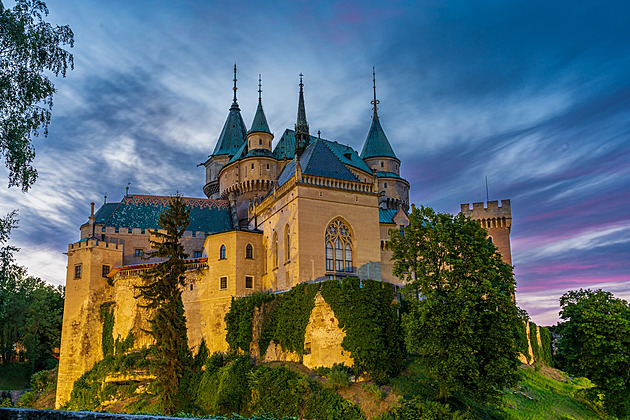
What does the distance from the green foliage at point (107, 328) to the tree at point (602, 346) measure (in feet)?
117

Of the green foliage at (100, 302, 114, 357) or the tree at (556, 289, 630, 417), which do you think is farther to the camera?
the green foliage at (100, 302, 114, 357)

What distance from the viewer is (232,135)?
7281 cm

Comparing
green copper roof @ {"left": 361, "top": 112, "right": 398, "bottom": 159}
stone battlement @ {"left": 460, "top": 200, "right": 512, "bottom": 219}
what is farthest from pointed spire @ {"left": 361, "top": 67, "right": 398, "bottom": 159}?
stone battlement @ {"left": 460, "top": 200, "right": 512, "bottom": 219}

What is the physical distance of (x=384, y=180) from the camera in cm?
6819

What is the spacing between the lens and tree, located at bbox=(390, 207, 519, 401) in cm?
2988

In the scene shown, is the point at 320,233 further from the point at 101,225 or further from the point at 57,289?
the point at 57,289

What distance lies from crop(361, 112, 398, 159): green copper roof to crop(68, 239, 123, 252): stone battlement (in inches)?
1257

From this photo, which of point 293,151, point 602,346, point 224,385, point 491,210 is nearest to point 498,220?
point 491,210

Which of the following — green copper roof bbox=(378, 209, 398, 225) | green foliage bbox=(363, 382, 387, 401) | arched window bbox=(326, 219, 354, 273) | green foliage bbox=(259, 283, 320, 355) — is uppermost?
green copper roof bbox=(378, 209, 398, 225)

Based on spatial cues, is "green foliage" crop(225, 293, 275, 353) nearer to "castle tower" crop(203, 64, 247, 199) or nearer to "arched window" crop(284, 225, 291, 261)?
"arched window" crop(284, 225, 291, 261)

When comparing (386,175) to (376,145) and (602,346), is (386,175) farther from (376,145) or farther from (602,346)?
(602,346)

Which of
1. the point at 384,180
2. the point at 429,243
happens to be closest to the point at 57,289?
the point at 384,180

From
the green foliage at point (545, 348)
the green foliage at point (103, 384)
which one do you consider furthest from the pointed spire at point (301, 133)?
the green foliage at point (545, 348)

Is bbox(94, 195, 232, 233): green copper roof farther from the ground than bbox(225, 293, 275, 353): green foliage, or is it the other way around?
bbox(94, 195, 232, 233): green copper roof
